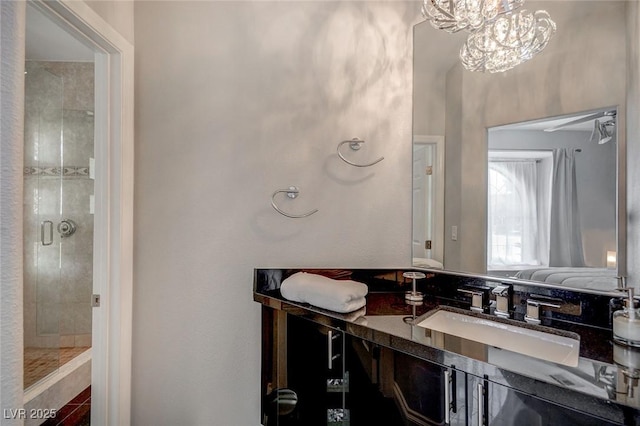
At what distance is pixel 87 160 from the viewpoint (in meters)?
2.70

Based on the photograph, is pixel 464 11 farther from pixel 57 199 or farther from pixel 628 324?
pixel 57 199

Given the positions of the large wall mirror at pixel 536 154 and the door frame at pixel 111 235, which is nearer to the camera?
the large wall mirror at pixel 536 154

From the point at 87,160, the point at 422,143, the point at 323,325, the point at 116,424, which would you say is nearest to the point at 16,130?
the point at 323,325

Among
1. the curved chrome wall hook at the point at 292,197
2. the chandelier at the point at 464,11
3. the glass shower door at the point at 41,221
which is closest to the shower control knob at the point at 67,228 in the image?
the glass shower door at the point at 41,221

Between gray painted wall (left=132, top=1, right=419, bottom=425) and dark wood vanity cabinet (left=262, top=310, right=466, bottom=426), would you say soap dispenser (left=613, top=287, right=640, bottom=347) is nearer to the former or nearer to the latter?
dark wood vanity cabinet (left=262, top=310, right=466, bottom=426)

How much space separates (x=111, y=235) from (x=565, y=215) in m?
1.94

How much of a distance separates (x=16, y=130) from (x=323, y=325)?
1120 millimetres

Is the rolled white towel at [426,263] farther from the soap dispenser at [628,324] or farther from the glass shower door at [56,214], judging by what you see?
the glass shower door at [56,214]

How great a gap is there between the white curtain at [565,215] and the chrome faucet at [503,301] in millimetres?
195

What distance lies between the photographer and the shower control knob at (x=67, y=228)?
8.24 feet

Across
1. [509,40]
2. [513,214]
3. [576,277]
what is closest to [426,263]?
[513,214]

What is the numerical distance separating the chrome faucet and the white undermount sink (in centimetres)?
7

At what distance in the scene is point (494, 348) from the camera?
35.5 inches

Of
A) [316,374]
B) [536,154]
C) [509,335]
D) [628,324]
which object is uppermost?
[536,154]
